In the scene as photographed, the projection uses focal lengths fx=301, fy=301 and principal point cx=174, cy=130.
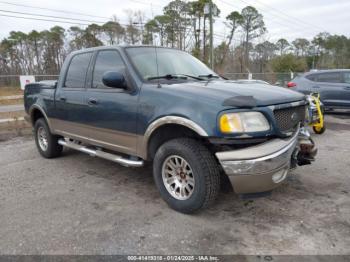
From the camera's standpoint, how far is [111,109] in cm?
393

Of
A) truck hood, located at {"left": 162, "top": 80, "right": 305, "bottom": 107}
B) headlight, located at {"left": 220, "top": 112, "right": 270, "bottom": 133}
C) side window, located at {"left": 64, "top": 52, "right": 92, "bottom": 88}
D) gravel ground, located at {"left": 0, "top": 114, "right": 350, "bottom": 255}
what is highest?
side window, located at {"left": 64, "top": 52, "right": 92, "bottom": 88}

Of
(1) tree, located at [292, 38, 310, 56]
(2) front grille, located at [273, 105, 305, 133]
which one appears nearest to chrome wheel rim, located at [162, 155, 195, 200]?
(2) front grille, located at [273, 105, 305, 133]

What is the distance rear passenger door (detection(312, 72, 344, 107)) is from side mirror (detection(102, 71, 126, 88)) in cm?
860

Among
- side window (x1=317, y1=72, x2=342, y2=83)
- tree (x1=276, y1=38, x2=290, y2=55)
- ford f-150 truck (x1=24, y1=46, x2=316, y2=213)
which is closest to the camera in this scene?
ford f-150 truck (x1=24, y1=46, x2=316, y2=213)

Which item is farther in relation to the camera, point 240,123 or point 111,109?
point 111,109

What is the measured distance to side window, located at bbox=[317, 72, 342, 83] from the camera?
10186 mm

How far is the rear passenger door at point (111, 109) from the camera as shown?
3740mm

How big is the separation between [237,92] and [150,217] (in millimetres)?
1671

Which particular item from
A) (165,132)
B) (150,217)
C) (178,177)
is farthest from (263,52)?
(150,217)

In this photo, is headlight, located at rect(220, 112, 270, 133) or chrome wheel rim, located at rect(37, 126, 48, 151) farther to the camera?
chrome wheel rim, located at rect(37, 126, 48, 151)

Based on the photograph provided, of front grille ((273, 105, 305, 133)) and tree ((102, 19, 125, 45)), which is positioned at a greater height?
tree ((102, 19, 125, 45))

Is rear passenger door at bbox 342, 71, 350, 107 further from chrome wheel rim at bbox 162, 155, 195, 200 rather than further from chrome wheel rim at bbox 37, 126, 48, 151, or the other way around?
chrome wheel rim at bbox 37, 126, 48, 151

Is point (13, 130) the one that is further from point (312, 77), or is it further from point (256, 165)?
point (312, 77)

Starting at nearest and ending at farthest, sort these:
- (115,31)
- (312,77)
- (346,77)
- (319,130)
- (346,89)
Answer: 1. (319,130)
2. (346,89)
3. (346,77)
4. (312,77)
5. (115,31)
